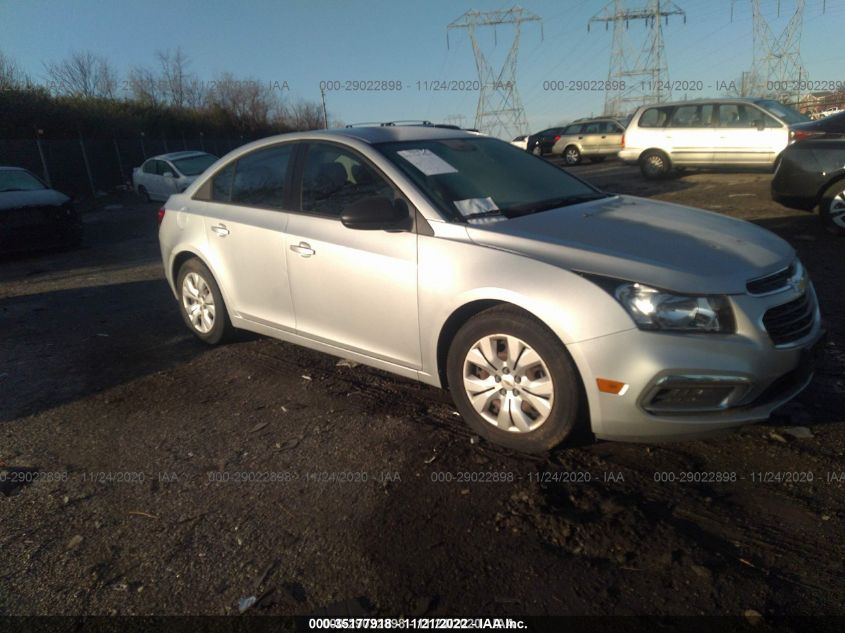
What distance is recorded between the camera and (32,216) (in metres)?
10.1

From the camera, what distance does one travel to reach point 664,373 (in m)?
2.73

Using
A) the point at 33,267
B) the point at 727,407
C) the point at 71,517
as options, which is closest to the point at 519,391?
the point at 727,407

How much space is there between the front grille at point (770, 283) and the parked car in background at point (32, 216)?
1063cm

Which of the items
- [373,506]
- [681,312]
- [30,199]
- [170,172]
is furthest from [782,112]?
[170,172]

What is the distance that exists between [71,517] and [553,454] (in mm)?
2328

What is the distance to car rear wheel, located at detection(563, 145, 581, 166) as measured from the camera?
24453mm

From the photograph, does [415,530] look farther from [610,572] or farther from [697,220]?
[697,220]

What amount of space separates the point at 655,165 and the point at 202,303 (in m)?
12.6

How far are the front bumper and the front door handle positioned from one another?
1.88m

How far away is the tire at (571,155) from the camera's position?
2444 centimetres

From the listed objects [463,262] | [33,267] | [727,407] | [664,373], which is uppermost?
[463,262]

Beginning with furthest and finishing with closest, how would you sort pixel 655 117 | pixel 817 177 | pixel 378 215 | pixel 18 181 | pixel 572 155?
pixel 572 155
pixel 655 117
pixel 18 181
pixel 817 177
pixel 378 215

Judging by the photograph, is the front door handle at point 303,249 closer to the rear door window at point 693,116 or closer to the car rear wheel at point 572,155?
the rear door window at point 693,116

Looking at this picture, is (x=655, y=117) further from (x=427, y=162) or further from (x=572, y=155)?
(x=427, y=162)
